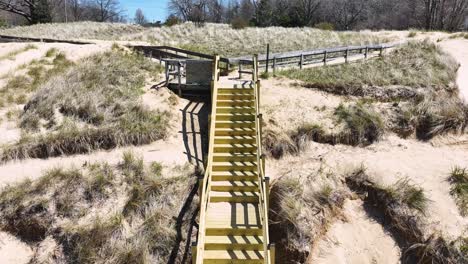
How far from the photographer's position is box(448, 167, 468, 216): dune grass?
12.7 m

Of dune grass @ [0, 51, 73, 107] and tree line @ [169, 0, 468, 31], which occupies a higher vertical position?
tree line @ [169, 0, 468, 31]

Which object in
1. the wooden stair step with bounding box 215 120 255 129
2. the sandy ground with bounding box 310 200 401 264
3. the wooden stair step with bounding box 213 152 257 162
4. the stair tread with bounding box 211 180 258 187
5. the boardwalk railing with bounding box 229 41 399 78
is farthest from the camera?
the boardwalk railing with bounding box 229 41 399 78

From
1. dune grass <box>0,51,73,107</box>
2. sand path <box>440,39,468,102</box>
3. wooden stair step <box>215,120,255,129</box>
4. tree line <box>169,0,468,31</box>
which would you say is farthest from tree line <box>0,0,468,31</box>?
wooden stair step <box>215,120,255,129</box>

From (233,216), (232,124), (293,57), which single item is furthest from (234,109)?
(293,57)

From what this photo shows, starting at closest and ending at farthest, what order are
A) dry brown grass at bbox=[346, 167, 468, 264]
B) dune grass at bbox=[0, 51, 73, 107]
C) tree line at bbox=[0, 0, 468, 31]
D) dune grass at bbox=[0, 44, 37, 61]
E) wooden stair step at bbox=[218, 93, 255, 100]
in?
dry brown grass at bbox=[346, 167, 468, 264] < wooden stair step at bbox=[218, 93, 255, 100] < dune grass at bbox=[0, 51, 73, 107] < dune grass at bbox=[0, 44, 37, 61] < tree line at bbox=[0, 0, 468, 31]

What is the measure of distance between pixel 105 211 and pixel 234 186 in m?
4.13

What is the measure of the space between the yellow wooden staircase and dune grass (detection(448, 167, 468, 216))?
6126 millimetres

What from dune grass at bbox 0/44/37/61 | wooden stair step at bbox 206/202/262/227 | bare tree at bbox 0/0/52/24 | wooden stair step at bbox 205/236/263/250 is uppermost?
bare tree at bbox 0/0/52/24

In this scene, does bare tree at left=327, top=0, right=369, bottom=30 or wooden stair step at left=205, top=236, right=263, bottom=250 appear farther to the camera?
bare tree at left=327, top=0, right=369, bottom=30

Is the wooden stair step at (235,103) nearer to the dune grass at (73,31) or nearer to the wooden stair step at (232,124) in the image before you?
the wooden stair step at (232,124)

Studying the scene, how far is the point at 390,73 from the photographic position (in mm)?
20484

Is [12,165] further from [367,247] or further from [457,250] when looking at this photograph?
[457,250]

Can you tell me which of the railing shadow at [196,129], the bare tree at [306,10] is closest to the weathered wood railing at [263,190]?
the railing shadow at [196,129]

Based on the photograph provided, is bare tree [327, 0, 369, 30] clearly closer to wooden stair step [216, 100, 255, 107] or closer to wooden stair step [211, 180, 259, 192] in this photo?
wooden stair step [216, 100, 255, 107]
